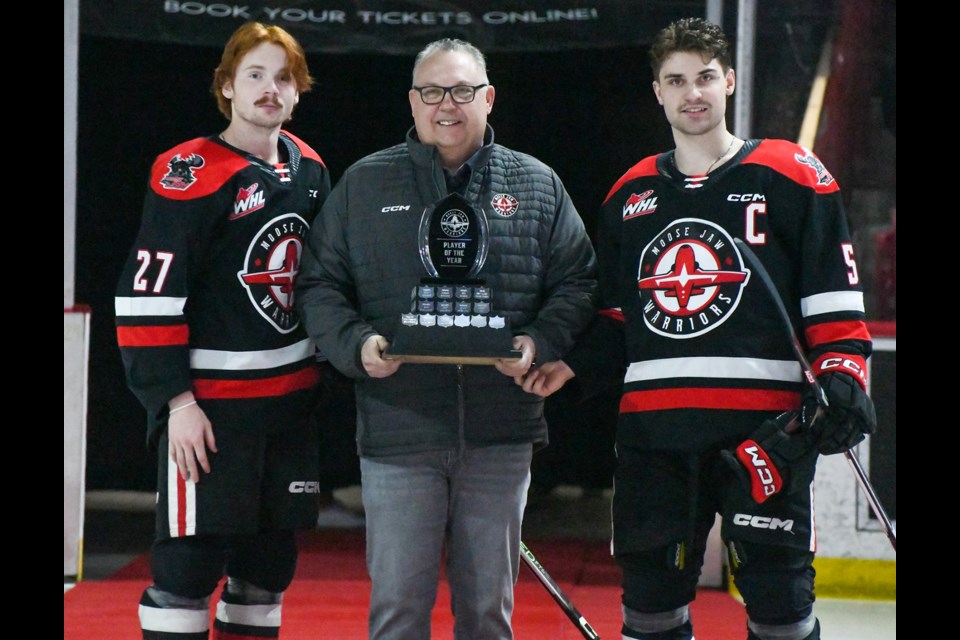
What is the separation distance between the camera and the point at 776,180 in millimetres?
2393

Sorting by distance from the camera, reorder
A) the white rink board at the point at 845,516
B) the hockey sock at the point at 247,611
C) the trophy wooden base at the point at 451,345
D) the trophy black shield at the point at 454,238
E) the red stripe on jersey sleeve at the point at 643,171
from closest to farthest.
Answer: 1. the trophy wooden base at the point at 451,345
2. the trophy black shield at the point at 454,238
3. the red stripe on jersey sleeve at the point at 643,171
4. the hockey sock at the point at 247,611
5. the white rink board at the point at 845,516

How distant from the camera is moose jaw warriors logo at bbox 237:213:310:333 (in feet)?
8.45

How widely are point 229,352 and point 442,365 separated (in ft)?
1.62

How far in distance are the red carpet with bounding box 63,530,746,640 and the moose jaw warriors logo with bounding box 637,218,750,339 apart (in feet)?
4.71

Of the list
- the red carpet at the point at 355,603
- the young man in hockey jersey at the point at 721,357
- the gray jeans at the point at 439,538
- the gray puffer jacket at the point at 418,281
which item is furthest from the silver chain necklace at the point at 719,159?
the red carpet at the point at 355,603

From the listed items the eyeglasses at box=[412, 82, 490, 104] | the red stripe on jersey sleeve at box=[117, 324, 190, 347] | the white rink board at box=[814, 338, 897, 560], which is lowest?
the white rink board at box=[814, 338, 897, 560]

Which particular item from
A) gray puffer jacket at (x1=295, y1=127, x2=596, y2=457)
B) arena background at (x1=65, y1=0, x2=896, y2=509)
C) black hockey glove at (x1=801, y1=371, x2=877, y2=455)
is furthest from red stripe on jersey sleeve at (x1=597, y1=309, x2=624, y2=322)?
arena background at (x1=65, y1=0, x2=896, y2=509)

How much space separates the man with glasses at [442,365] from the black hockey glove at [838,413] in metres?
0.50

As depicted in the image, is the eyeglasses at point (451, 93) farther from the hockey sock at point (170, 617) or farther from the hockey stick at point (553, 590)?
the hockey sock at point (170, 617)

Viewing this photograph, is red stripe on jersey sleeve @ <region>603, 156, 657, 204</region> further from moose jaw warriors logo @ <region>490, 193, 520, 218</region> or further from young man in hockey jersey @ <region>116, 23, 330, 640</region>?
young man in hockey jersey @ <region>116, 23, 330, 640</region>

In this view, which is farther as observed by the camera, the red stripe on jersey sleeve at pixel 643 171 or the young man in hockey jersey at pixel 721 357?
the red stripe on jersey sleeve at pixel 643 171

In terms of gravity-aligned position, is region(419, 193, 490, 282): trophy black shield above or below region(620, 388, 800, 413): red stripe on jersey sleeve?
above

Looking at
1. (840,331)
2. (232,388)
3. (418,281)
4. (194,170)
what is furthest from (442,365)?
(840,331)

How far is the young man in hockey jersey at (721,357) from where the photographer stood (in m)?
2.34
